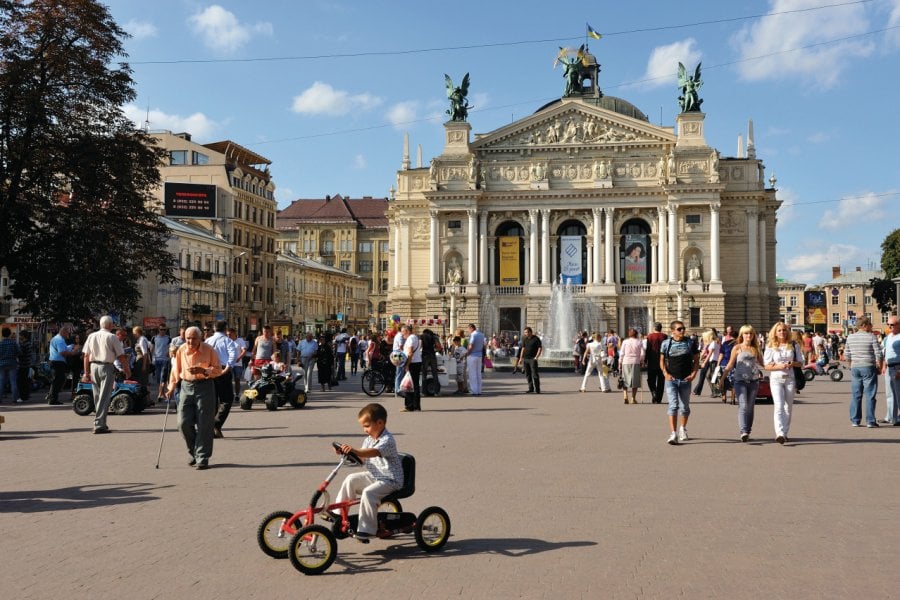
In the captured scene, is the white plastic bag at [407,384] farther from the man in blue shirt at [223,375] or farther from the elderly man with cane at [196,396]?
the elderly man with cane at [196,396]

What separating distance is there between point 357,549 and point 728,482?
16.2 ft

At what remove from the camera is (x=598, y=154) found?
241 feet

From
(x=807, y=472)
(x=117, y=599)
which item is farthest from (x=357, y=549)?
(x=807, y=472)

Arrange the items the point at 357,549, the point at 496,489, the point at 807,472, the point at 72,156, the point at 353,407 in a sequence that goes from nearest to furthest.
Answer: the point at 357,549
the point at 496,489
the point at 807,472
the point at 353,407
the point at 72,156

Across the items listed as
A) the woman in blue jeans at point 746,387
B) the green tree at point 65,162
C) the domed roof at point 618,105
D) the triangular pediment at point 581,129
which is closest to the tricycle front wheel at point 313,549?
the woman in blue jeans at point 746,387

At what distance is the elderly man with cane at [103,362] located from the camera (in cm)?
1520

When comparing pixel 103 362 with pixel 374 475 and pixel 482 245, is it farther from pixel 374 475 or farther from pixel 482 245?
pixel 482 245

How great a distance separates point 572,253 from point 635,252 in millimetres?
5078

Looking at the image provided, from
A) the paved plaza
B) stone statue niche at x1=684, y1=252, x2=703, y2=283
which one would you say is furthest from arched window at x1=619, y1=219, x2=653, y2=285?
the paved plaza

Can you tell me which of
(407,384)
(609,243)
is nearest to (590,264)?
(609,243)

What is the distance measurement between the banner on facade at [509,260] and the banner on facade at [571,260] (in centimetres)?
379

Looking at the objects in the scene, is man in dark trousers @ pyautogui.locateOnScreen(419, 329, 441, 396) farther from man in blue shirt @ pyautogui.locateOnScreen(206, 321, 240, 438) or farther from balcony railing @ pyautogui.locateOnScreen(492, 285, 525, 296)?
balcony railing @ pyautogui.locateOnScreen(492, 285, 525, 296)

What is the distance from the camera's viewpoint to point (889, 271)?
91625mm

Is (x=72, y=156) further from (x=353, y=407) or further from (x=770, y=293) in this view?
(x=770, y=293)
